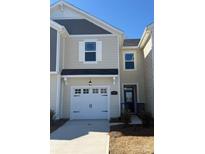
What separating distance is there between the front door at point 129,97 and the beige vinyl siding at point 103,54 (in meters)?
3.67

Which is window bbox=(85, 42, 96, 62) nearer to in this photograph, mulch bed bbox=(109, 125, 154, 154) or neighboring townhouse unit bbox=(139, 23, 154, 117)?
neighboring townhouse unit bbox=(139, 23, 154, 117)

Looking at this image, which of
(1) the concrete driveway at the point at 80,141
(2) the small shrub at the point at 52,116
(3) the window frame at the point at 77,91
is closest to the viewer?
(1) the concrete driveway at the point at 80,141

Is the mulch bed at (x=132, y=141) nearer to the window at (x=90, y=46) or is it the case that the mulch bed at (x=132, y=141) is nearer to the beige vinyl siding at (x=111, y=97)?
the beige vinyl siding at (x=111, y=97)

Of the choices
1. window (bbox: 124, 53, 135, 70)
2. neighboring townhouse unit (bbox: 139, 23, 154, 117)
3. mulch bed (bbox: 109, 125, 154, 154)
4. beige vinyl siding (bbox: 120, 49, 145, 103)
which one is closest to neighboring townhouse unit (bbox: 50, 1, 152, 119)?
neighboring townhouse unit (bbox: 139, 23, 154, 117)

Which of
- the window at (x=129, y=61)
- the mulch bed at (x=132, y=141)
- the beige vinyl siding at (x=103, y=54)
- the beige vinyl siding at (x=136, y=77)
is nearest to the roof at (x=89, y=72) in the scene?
the beige vinyl siding at (x=103, y=54)

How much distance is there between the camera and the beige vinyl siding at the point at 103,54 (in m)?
16.8

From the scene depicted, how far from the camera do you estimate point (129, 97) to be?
1983 centimetres

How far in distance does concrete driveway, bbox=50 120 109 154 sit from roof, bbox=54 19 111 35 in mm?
7462
